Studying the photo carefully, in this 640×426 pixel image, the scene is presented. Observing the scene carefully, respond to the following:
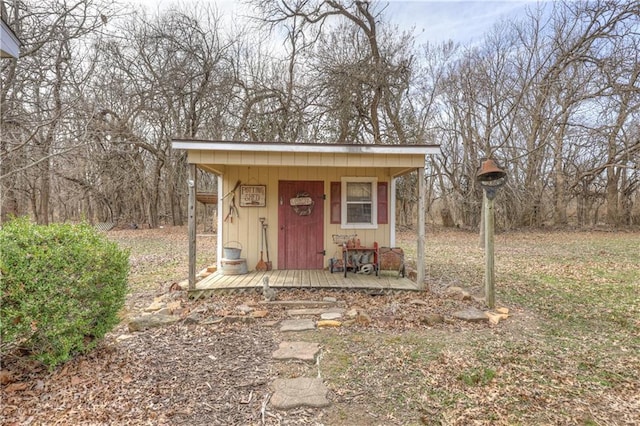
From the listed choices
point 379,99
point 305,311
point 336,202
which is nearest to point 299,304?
point 305,311

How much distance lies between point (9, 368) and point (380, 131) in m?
14.2

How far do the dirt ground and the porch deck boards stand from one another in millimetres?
759

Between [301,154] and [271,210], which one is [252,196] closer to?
[271,210]

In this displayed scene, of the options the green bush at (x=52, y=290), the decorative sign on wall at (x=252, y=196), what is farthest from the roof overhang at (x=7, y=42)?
the decorative sign on wall at (x=252, y=196)

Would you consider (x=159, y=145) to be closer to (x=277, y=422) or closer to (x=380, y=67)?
(x=380, y=67)

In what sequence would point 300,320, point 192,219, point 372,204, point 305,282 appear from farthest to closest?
point 372,204 → point 305,282 → point 192,219 → point 300,320

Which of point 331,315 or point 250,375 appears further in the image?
point 331,315

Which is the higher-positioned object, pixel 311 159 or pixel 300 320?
pixel 311 159

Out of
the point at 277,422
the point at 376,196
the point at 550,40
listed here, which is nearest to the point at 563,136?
the point at 550,40

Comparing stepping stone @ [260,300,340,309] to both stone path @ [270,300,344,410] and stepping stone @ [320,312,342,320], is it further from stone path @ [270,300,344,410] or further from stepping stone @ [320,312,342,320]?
stepping stone @ [320,312,342,320]

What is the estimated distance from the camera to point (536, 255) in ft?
32.6

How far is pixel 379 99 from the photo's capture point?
14.3 metres

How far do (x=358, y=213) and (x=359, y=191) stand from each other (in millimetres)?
440

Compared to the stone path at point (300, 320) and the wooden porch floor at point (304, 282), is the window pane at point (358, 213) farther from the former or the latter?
the stone path at point (300, 320)
